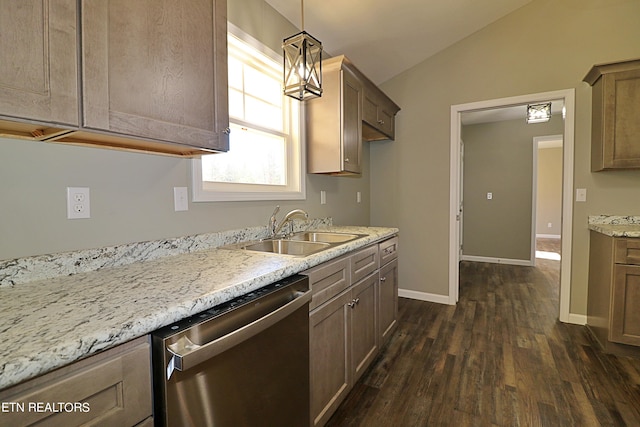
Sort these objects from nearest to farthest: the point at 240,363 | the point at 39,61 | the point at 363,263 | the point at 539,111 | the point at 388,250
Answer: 1. the point at 39,61
2. the point at 240,363
3. the point at 363,263
4. the point at 388,250
5. the point at 539,111

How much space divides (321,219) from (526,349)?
6.23 ft

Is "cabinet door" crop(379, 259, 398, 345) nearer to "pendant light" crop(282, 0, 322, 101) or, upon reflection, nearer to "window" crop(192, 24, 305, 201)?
"window" crop(192, 24, 305, 201)

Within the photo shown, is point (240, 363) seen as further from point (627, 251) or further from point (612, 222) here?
point (612, 222)

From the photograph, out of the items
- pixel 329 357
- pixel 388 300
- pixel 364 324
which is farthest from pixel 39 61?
pixel 388 300

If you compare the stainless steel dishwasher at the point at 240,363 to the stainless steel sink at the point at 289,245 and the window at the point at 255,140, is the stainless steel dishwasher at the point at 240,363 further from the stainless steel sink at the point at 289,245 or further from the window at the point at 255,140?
the window at the point at 255,140

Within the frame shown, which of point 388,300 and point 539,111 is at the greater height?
point 539,111

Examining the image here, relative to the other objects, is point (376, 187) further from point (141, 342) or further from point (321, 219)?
point (141, 342)

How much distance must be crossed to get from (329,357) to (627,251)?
88.0 inches

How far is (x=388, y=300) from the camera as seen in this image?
2.37m

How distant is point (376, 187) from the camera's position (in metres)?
3.73

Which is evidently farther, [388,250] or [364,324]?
[388,250]

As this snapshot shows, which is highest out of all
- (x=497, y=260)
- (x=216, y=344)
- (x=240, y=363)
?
(x=216, y=344)

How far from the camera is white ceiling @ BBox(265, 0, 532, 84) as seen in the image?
2363 millimetres

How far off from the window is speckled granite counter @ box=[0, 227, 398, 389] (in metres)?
0.58
